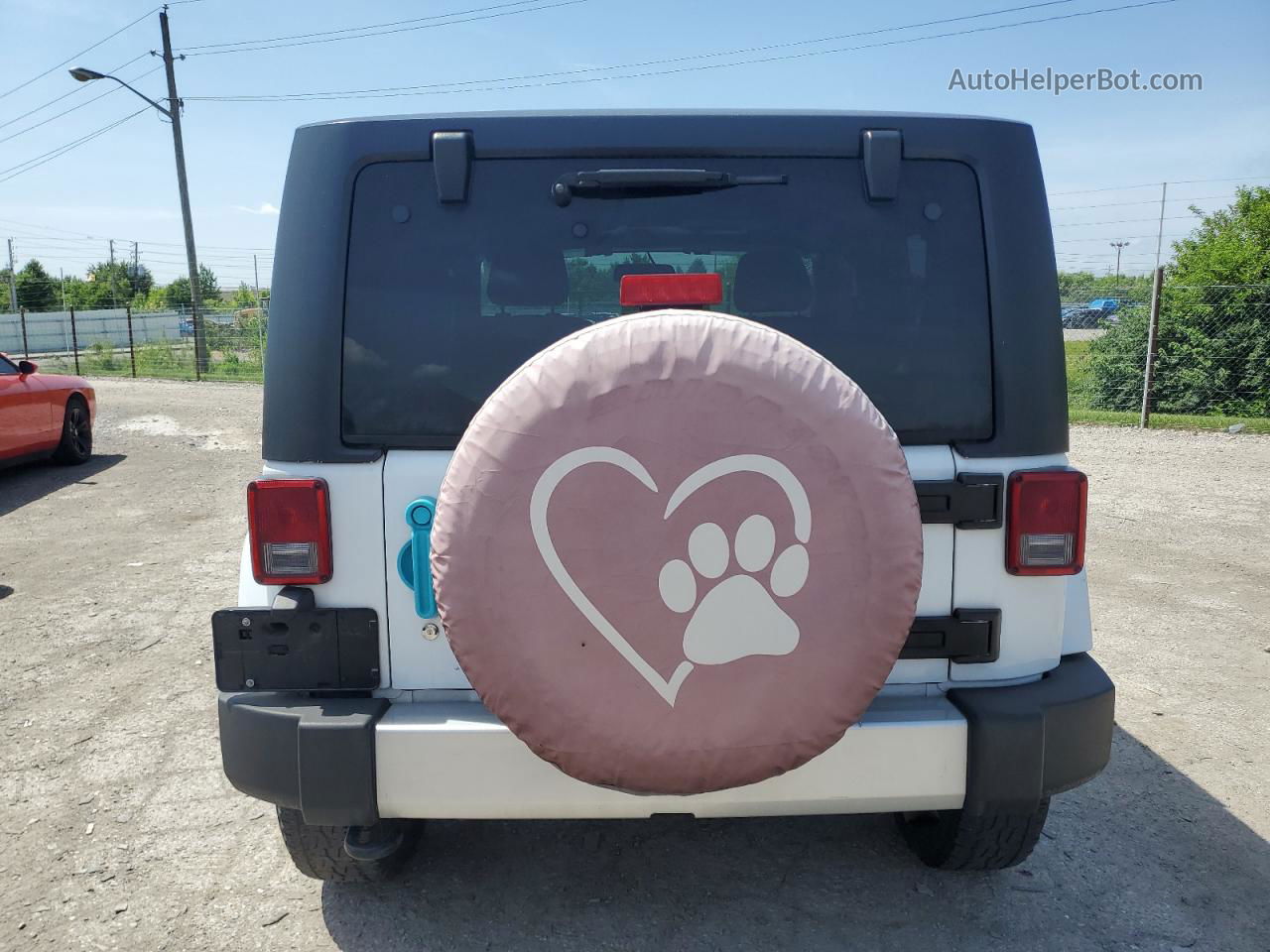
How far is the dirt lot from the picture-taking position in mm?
2619

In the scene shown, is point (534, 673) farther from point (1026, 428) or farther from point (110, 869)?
point (110, 869)

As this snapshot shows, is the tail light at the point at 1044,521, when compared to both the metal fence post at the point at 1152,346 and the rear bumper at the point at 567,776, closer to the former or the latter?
the rear bumper at the point at 567,776

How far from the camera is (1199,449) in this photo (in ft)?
35.7

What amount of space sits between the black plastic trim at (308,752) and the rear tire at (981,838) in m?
1.51

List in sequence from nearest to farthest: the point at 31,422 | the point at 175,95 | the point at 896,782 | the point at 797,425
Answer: the point at 797,425
the point at 896,782
the point at 31,422
the point at 175,95

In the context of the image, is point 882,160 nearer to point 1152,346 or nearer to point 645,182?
point 645,182

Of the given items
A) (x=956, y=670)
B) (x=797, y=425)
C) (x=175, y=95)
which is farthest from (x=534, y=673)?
(x=175, y=95)

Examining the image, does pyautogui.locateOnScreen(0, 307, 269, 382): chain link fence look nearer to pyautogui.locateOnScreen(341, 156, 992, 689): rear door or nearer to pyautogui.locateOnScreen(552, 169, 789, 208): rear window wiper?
pyautogui.locateOnScreen(341, 156, 992, 689): rear door

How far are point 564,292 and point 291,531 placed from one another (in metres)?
0.88

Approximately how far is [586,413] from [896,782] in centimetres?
115

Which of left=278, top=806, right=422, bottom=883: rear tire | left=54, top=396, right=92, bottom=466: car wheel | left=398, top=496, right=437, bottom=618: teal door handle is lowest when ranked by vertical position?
left=278, top=806, right=422, bottom=883: rear tire

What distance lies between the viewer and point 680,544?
6.12ft

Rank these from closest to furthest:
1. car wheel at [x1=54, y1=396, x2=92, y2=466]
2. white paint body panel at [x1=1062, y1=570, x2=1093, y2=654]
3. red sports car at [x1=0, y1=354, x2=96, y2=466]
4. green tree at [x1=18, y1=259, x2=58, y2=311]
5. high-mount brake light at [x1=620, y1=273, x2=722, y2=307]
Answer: high-mount brake light at [x1=620, y1=273, x2=722, y2=307], white paint body panel at [x1=1062, y1=570, x2=1093, y2=654], red sports car at [x1=0, y1=354, x2=96, y2=466], car wheel at [x1=54, y1=396, x2=92, y2=466], green tree at [x1=18, y1=259, x2=58, y2=311]

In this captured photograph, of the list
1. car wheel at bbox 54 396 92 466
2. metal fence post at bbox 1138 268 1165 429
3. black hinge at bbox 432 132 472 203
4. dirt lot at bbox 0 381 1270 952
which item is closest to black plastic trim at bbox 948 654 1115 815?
dirt lot at bbox 0 381 1270 952
